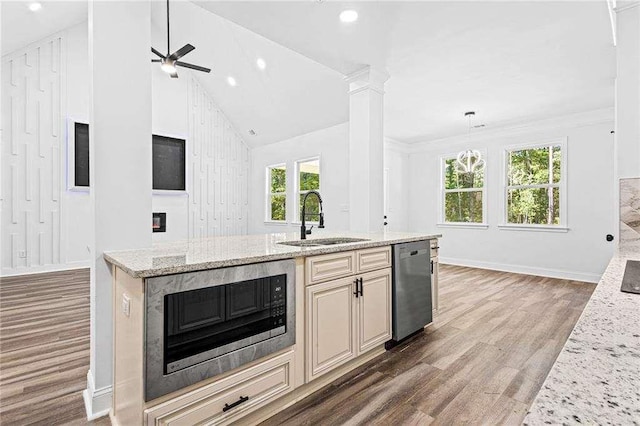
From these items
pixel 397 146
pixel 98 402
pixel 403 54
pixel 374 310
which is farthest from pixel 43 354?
pixel 397 146

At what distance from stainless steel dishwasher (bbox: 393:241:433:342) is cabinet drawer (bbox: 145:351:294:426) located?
1.14 meters

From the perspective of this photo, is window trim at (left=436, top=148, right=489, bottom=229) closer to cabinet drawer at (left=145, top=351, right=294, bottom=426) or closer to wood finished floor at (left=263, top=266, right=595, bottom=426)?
wood finished floor at (left=263, top=266, right=595, bottom=426)

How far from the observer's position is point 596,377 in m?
0.53

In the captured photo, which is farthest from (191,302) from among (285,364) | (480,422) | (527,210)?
(527,210)

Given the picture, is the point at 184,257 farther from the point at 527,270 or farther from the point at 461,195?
the point at 461,195

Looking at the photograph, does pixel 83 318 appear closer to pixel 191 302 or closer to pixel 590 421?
pixel 191 302

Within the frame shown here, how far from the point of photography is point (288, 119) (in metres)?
6.48

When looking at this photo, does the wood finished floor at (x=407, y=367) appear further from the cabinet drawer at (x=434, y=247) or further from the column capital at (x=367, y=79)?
the column capital at (x=367, y=79)

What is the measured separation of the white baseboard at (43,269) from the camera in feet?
16.6

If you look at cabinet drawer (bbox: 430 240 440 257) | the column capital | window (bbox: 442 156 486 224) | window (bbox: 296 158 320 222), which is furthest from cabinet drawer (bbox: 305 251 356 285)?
window (bbox: 442 156 486 224)

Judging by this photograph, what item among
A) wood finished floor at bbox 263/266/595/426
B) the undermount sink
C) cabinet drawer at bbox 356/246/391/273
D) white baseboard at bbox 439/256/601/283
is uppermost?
the undermount sink

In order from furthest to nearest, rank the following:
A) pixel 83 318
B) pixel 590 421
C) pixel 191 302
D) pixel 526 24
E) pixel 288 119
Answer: pixel 288 119 → pixel 83 318 → pixel 526 24 → pixel 191 302 → pixel 590 421

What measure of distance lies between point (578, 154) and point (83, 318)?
7006 millimetres

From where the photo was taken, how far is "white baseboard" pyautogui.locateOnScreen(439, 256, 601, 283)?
5008 millimetres
